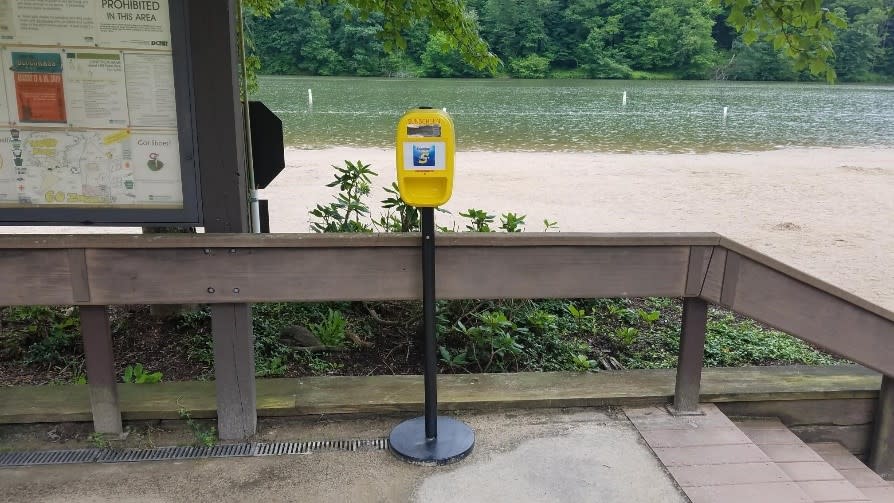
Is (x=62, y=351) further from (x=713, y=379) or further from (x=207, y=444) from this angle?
(x=713, y=379)

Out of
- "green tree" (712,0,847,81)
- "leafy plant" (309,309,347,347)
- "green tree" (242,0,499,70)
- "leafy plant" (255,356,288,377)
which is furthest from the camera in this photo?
"green tree" (242,0,499,70)

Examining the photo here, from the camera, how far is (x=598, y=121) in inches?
1081

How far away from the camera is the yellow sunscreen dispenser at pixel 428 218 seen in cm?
258

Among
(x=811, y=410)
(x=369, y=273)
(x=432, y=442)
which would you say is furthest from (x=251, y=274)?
(x=811, y=410)

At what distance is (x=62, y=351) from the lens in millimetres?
4281

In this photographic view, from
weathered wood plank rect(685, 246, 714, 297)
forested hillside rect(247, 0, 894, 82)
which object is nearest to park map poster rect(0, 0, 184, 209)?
weathered wood plank rect(685, 246, 714, 297)

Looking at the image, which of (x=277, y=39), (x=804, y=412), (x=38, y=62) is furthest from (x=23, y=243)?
(x=277, y=39)

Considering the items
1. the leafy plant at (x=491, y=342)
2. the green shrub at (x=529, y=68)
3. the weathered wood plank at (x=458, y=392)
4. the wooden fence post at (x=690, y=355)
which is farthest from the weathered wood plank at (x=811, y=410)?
the green shrub at (x=529, y=68)

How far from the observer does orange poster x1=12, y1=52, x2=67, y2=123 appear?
2609 mm

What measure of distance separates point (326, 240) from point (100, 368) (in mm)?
1094

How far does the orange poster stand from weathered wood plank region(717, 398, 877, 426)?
10.7ft

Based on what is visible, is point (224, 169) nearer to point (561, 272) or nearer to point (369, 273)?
point (369, 273)

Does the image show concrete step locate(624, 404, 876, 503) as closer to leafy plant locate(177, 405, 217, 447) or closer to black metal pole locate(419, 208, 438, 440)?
black metal pole locate(419, 208, 438, 440)

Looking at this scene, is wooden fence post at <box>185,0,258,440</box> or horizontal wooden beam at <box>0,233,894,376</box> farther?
horizontal wooden beam at <box>0,233,894,376</box>
